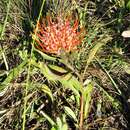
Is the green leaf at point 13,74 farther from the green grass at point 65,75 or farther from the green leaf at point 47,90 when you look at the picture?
the green leaf at point 47,90

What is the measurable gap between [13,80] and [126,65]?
0.39 meters

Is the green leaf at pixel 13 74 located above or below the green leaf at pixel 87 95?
above

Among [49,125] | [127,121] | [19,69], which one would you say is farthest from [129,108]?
[19,69]

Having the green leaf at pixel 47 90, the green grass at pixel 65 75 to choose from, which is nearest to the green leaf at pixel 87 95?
the green grass at pixel 65 75

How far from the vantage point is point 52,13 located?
1521 mm

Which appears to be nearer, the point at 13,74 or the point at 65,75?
the point at 65,75

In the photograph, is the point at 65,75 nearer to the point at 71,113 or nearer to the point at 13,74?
the point at 71,113

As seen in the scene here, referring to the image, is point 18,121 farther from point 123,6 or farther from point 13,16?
point 123,6

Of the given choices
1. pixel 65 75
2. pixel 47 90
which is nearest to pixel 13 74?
pixel 47 90

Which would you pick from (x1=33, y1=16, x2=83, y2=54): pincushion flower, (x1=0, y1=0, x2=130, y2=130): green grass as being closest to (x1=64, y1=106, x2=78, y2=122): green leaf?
(x1=0, y1=0, x2=130, y2=130): green grass

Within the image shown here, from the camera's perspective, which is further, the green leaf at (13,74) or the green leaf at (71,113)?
the green leaf at (13,74)

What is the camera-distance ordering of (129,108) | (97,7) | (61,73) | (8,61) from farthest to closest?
(97,7) < (8,61) < (129,108) < (61,73)


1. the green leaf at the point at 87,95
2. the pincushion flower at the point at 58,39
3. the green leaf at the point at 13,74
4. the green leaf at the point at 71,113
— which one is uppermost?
the pincushion flower at the point at 58,39

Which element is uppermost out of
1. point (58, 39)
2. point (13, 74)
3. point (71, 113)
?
point (58, 39)
